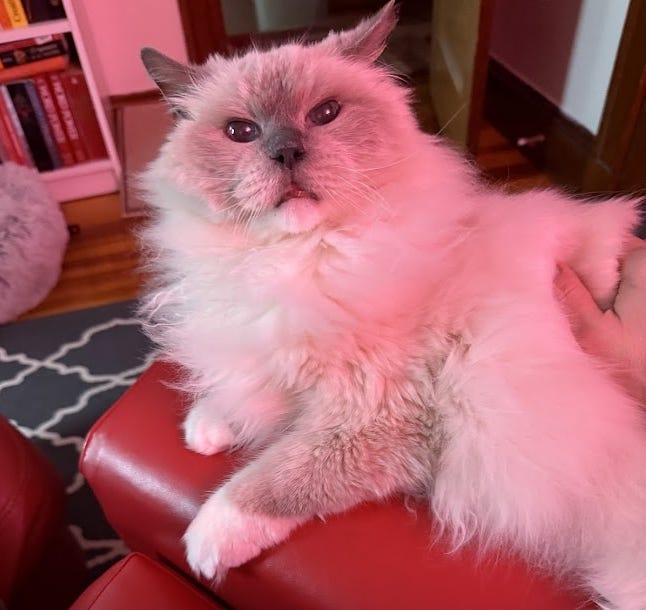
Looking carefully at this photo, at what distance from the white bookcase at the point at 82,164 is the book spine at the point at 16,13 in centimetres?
3

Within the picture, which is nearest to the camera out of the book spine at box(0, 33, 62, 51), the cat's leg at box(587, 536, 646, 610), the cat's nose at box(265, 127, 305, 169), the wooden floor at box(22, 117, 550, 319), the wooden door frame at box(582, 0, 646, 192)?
the cat's leg at box(587, 536, 646, 610)

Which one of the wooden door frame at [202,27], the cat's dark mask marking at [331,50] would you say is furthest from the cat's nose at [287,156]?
the wooden door frame at [202,27]

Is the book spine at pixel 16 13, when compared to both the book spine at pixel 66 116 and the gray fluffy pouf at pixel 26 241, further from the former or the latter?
the gray fluffy pouf at pixel 26 241

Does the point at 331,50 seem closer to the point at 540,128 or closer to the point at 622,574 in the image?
the point at 622,574

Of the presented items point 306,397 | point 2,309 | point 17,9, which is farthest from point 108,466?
point 17,9

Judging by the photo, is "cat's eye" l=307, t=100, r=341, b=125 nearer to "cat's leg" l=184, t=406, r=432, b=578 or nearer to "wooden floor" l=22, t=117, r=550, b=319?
"cat's leg" l=184, t=406, r=432, b=578

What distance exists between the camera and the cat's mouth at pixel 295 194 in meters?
0.91

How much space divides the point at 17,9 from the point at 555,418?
2.32 m

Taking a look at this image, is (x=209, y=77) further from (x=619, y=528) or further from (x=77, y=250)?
(x=77, y=250)

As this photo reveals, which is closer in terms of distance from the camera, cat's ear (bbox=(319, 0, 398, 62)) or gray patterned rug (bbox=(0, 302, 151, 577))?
cat's ear (bbox=(319, 0, 398, 62))

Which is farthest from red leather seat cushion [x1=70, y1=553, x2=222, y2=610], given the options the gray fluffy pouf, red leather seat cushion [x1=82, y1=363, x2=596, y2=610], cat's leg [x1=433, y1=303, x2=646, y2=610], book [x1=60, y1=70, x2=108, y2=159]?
book [x1=60, y1=70, x2=108, y2=159]

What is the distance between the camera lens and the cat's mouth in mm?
Answer: 909

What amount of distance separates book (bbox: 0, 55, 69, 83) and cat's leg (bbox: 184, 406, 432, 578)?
6.85ft

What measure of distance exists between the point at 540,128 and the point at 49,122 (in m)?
1.95
